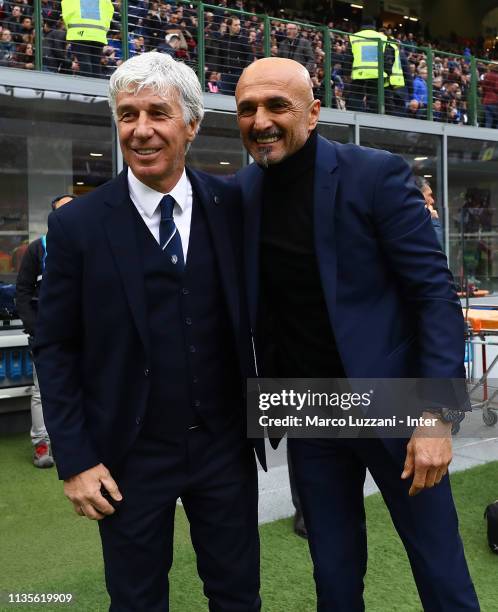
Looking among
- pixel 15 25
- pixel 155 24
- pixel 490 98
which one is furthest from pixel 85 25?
pixel 490 98

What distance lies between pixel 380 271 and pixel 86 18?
6972mm

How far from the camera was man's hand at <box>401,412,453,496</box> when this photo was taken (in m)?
2.01

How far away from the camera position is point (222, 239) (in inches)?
83.0

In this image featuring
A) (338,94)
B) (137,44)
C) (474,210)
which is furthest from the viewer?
(474,210)

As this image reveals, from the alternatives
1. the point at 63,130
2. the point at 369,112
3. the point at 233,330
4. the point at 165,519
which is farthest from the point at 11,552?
the point at 369,112

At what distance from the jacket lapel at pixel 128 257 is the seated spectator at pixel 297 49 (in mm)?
8699

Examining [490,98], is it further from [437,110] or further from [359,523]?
[359,523]

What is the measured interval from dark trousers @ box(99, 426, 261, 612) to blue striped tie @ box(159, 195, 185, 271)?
0.48m

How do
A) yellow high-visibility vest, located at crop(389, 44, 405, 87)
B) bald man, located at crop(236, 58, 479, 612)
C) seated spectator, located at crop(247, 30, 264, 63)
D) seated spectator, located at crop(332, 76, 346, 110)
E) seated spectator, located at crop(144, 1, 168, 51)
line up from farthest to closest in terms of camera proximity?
yellow high-visibility vest, located at crop(389, 44, 405, 87) < seated spectator, located at crop(332, 76, 346, 110) < seated spectator, located at crop(247, 30, 264, 63) < seated spectator, located at crop(144, 1, 168, 51) < bald man, located at crop(236, 58, 479, 612)

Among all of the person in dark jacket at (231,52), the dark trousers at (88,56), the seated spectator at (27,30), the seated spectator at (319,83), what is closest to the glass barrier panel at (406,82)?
the seated spectator at (319,83)

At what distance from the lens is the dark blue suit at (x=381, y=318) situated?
2.02 m

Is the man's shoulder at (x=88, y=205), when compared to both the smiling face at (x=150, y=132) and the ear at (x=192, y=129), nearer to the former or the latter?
the smiling face at (x=150, y=132)

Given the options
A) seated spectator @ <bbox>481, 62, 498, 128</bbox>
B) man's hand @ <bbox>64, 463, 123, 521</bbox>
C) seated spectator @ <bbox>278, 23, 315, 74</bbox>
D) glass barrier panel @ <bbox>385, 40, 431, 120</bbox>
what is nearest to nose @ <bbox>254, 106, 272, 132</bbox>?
man's hand @ <bbox>64, 463, 123, 521</bbox>

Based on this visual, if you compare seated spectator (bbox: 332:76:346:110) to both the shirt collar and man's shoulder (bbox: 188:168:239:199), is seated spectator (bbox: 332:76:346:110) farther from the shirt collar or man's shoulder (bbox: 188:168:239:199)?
the shirt collar
